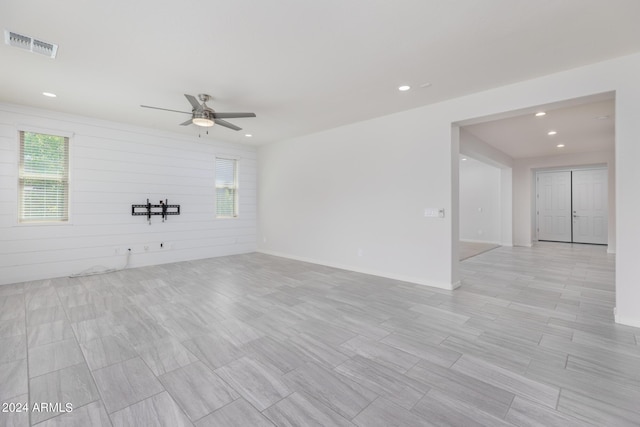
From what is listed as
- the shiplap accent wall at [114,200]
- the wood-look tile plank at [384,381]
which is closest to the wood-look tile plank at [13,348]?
the wood-look tile plank at [384,381]

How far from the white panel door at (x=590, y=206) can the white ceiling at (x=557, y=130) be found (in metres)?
1.87

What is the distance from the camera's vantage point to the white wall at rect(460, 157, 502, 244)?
886 centimetres

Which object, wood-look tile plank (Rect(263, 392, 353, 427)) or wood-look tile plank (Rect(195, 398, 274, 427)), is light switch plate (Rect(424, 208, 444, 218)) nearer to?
wood-look tile plank (Rect(263, 392, 353, 427))

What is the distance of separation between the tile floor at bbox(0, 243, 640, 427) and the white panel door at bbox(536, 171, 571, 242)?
6.31 metres

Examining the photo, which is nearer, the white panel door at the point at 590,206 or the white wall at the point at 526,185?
the white wall at the point at 526,185

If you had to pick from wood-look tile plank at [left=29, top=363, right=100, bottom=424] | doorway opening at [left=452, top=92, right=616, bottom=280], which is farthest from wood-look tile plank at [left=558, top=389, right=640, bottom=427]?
wood-look tile plank at [left=29, top=363, right=100, bottom=424]

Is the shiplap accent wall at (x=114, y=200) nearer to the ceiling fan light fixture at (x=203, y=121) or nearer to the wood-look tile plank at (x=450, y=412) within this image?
the ceiling fan light fixture at (x=203, y=121)

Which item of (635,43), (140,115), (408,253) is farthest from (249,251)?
(635,43)

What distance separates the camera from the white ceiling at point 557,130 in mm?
4355

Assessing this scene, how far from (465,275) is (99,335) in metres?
5.21

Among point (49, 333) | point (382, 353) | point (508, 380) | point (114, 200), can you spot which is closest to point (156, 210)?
point (114, 200)

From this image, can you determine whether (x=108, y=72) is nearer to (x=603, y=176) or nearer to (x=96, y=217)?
(x=96, y=217)

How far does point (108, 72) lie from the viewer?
10.8ft

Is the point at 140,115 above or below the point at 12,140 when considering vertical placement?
above
